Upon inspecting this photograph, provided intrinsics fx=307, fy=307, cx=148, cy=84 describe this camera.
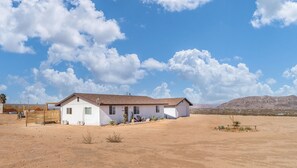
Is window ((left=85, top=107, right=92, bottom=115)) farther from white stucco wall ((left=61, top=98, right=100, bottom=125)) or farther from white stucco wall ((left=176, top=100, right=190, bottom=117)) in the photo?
white stucco wall ((left=176, top=100, right=190, bottom=117))

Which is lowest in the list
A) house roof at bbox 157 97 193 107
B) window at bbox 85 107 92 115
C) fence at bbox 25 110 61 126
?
fence at bbox 25 110 61 126

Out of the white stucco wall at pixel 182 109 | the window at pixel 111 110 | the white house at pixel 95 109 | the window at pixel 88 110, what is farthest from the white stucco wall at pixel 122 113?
the white stucco wall at pixel 182 109

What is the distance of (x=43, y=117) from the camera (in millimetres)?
40219

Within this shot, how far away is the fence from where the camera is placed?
1572 inches

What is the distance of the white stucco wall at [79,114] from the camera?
36.6 meters

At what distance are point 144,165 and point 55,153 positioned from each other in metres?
5.17

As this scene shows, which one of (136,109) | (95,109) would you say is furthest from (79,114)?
(136,109)

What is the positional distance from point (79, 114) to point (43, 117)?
17.9 ft

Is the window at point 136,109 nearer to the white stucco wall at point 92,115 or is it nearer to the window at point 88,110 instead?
the white stucco wall at point 92,115

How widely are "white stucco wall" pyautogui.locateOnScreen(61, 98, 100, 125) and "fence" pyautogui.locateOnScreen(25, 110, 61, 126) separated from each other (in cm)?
125

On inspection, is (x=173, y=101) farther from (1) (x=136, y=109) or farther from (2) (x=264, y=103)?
(2) (x=264, y=103)

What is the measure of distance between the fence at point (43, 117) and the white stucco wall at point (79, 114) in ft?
4.12

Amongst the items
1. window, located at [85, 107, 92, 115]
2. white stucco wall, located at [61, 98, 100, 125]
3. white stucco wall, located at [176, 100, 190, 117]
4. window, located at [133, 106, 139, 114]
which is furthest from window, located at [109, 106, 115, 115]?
white stucco wall, located at [176, 100, 190, 117]

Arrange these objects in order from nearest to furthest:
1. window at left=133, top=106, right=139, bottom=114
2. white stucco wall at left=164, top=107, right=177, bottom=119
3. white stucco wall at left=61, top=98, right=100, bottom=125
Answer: white stucco wall at left=61, top=98, right=100, bottom=125
window at left=133, top=106, right=139, bottom=114
white stucco wall at left=164, top=107, right=177, bottom=119
